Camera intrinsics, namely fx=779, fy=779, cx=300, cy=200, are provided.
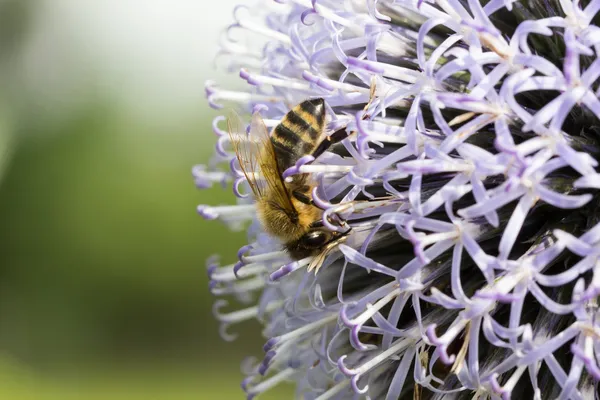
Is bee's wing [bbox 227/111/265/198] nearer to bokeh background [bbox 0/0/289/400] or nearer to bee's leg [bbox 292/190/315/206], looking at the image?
bee's leg [bbox 292/190/315/206]

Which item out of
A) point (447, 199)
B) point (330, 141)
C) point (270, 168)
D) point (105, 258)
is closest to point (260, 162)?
point (270, 168)

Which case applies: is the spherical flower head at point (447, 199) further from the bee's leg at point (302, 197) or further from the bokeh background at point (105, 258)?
the bokeh background at point (105, 258)

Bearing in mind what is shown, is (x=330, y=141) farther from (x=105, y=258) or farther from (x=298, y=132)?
(x=105, y=258)

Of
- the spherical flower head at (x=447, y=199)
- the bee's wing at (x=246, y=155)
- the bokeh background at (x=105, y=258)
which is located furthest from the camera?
the bokeh background at (x=105, y=258)

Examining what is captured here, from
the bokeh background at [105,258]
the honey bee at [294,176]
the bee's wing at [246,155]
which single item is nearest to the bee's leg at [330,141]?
the honey bee at [294,176]

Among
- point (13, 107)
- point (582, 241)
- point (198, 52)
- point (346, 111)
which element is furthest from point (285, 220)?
point (198, 52)

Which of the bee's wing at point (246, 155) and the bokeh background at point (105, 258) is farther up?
the bee's wing at point (246, 155)

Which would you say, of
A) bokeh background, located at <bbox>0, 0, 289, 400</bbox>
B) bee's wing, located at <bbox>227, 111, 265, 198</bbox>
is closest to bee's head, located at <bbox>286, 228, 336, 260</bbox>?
bee's wing, located at <bbox>227, 111, 265, 198</bbox>
